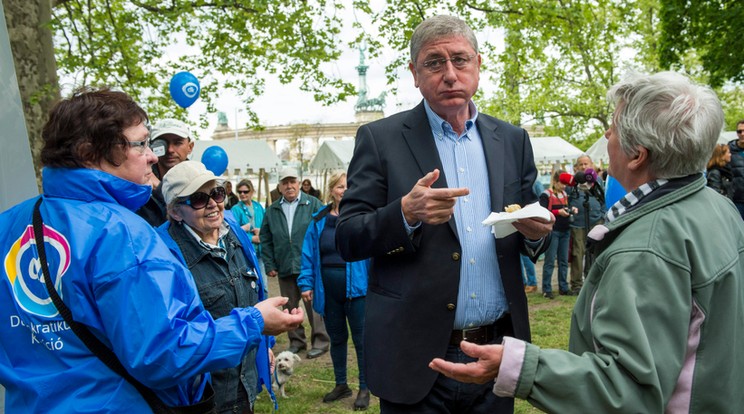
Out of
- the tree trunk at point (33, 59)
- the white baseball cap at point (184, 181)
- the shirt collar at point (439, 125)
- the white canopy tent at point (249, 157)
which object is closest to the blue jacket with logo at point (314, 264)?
the white baseball cap at point (184, 181)

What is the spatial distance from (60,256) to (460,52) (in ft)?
5.68

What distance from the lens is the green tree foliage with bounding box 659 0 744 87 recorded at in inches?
561

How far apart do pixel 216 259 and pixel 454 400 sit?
1447mm

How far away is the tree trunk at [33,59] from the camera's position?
731 centimetres

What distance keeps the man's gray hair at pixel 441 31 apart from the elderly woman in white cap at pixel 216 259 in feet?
4.48

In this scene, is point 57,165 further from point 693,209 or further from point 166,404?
point 693,209

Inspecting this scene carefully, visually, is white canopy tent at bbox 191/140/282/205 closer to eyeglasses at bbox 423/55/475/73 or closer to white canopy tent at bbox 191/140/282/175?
white canopy tent at bbox 191/140/282/175

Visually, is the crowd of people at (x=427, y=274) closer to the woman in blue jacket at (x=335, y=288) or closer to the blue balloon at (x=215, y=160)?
the woman in blue jacket at (x=335, y=288)

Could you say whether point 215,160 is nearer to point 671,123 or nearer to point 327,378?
point 327,378

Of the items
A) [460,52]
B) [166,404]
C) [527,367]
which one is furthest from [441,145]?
[166,404]

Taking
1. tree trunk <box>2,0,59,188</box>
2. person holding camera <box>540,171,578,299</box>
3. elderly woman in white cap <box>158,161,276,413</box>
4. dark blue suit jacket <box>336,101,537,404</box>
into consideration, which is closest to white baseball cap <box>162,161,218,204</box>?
elderly woman in white cap <box>158,161,276,413</box>

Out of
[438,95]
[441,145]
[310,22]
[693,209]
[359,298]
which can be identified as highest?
[310,22]

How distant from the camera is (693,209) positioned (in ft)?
5.57

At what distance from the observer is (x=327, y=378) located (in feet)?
23.0
